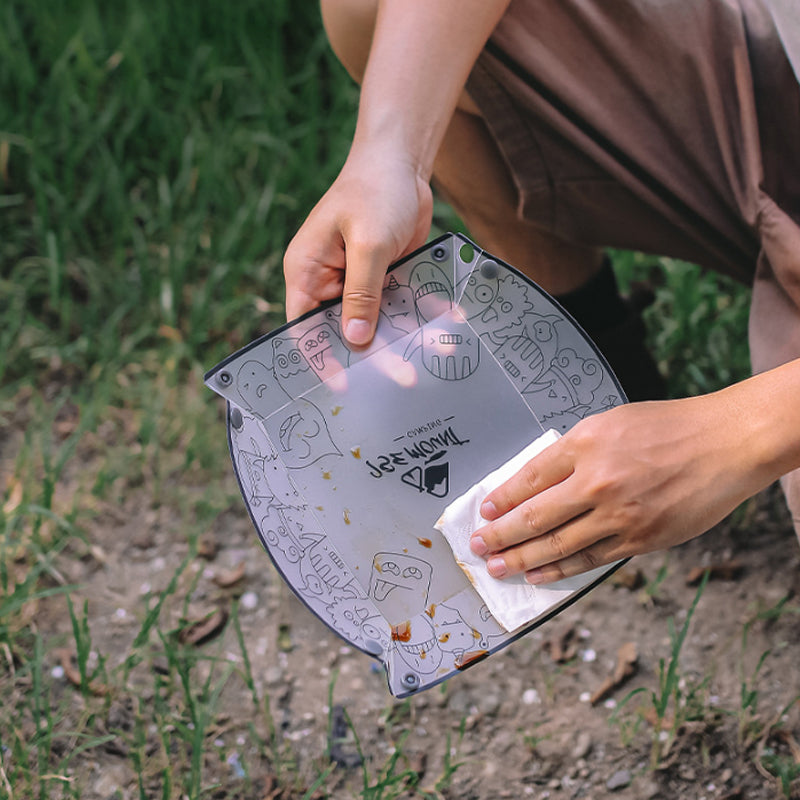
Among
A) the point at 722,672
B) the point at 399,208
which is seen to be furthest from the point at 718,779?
the point at 399,208

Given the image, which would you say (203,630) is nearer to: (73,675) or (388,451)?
(73,675)

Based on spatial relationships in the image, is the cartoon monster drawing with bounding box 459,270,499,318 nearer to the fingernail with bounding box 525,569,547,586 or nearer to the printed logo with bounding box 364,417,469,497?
the printed logo with bounding box 364,417,469,497

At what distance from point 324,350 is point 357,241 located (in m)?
0.12

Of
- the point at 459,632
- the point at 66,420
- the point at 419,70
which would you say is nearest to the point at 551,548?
the point at 459,632

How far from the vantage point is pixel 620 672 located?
1208mm

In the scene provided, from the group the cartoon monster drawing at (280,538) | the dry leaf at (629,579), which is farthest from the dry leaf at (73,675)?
the dry leaf at (629,579)

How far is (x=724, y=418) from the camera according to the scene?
0.82 metres

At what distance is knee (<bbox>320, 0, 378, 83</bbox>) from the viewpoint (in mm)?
1132

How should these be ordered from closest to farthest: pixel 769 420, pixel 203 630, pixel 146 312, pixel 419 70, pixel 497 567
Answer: pixel 769 420 → pixel 497 567 → pixel 419 70 → pixel 203 630 → pixel 146 312

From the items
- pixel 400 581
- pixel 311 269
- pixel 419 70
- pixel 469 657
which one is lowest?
pixel 469 657

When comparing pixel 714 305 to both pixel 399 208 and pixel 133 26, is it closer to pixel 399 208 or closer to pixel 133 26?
pixel 399 208

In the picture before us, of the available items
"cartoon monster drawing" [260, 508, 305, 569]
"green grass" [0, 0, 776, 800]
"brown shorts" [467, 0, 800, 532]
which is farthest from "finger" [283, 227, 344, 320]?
"green grass" [0, 0, 776, 800]

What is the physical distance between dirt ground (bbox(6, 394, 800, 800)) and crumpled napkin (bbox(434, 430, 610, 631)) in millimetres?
247

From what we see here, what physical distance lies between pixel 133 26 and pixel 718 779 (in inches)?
68.5
